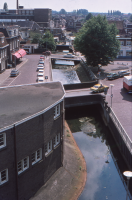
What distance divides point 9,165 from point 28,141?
207cm

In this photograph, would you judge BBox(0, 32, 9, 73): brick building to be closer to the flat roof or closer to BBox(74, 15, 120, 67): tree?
BBox(74, 15, 120, 67): tree

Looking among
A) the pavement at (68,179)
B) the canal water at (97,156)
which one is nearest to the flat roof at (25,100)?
the pavement at (68,179)

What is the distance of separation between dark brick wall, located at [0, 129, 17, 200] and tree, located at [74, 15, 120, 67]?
47260mm

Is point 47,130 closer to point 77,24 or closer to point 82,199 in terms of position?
→ point 82,199

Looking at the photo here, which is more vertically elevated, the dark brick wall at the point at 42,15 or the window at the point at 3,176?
the dark brick wall at the point at 42,15

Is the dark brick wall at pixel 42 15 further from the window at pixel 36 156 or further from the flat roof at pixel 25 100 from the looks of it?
the window at pixel 36 156

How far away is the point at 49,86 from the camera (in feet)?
87.8

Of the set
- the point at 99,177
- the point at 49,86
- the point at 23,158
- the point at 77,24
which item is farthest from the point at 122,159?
the point at 77,24

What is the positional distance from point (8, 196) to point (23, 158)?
8.60 ft

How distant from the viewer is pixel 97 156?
27.8 m

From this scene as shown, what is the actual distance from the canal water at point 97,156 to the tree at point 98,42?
77.2 ft

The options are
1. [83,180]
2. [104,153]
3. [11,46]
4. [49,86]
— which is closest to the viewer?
[83,180]

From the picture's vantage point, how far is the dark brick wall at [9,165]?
16.0 metres

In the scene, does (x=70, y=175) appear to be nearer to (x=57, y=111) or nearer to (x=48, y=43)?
(x=57, y=111)
